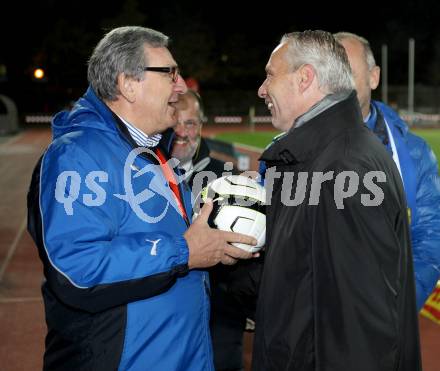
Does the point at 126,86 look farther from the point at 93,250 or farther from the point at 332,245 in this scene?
the point at 332,245

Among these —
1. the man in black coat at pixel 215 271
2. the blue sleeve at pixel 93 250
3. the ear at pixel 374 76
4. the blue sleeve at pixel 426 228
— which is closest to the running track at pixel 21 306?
the man in black coat at pixel 215 271

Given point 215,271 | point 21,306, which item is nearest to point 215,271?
point 215,271

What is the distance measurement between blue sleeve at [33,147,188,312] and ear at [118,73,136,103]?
0.42 meters

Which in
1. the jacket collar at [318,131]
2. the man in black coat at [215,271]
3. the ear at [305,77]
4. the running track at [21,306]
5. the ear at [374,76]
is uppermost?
→ the ear at [305,77]

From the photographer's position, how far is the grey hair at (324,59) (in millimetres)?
2494

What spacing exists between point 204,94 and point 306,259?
52898 millimetres

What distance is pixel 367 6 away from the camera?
5928 centimetres

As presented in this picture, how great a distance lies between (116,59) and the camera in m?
2.81

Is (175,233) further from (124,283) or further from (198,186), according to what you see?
(198,186)

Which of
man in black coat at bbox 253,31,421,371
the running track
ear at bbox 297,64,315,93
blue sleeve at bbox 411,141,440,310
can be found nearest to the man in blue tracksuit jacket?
blue sleeve at bbox 411,141,440,310

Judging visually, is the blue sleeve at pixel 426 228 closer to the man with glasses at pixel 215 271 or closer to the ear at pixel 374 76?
the ear at pixel 374 76

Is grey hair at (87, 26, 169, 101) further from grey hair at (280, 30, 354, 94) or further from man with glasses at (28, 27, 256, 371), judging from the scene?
grey hair at (280, 30, 354, 94)

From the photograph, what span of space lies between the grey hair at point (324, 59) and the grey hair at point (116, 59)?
0.70 meters

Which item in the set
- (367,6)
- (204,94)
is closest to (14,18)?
(204,94)
